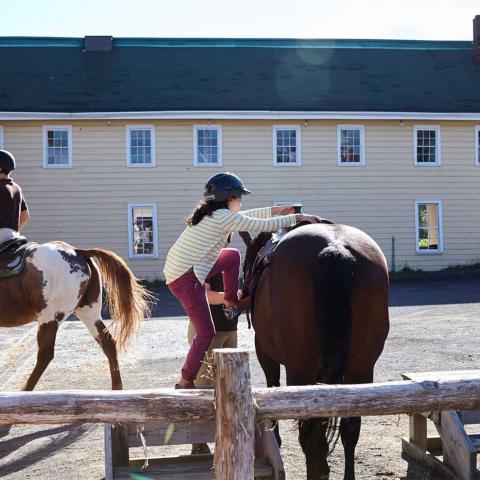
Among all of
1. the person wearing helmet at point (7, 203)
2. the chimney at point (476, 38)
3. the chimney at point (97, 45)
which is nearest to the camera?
the person wearing helmet at point (7, 203)

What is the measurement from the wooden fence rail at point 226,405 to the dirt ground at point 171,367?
168 cm

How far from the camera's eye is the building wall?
72.8 ft

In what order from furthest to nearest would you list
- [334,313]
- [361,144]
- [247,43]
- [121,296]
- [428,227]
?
[247,43] < [428,227] < [361,144] < [121,296] < [334,313]

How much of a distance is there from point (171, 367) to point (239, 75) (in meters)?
17.4

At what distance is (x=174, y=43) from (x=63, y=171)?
24.9ft

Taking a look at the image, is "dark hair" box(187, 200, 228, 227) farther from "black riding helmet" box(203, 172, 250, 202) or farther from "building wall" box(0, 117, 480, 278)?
"building wall" box(0, 117, 480, 278)

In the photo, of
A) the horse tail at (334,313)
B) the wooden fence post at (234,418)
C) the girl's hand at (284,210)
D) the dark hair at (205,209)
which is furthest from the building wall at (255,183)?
the wooden fence post at (234,418)

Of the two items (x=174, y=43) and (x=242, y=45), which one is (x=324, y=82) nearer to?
(x=242, y=45)

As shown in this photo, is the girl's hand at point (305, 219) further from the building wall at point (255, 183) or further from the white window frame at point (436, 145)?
the white window frame at point (436, 145)

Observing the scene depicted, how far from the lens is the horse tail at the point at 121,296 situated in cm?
732

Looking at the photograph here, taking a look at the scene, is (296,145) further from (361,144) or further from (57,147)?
(57,147)

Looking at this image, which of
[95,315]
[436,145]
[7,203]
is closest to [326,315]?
[95,315]

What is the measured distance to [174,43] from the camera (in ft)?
86.7

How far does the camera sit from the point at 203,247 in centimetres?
521
